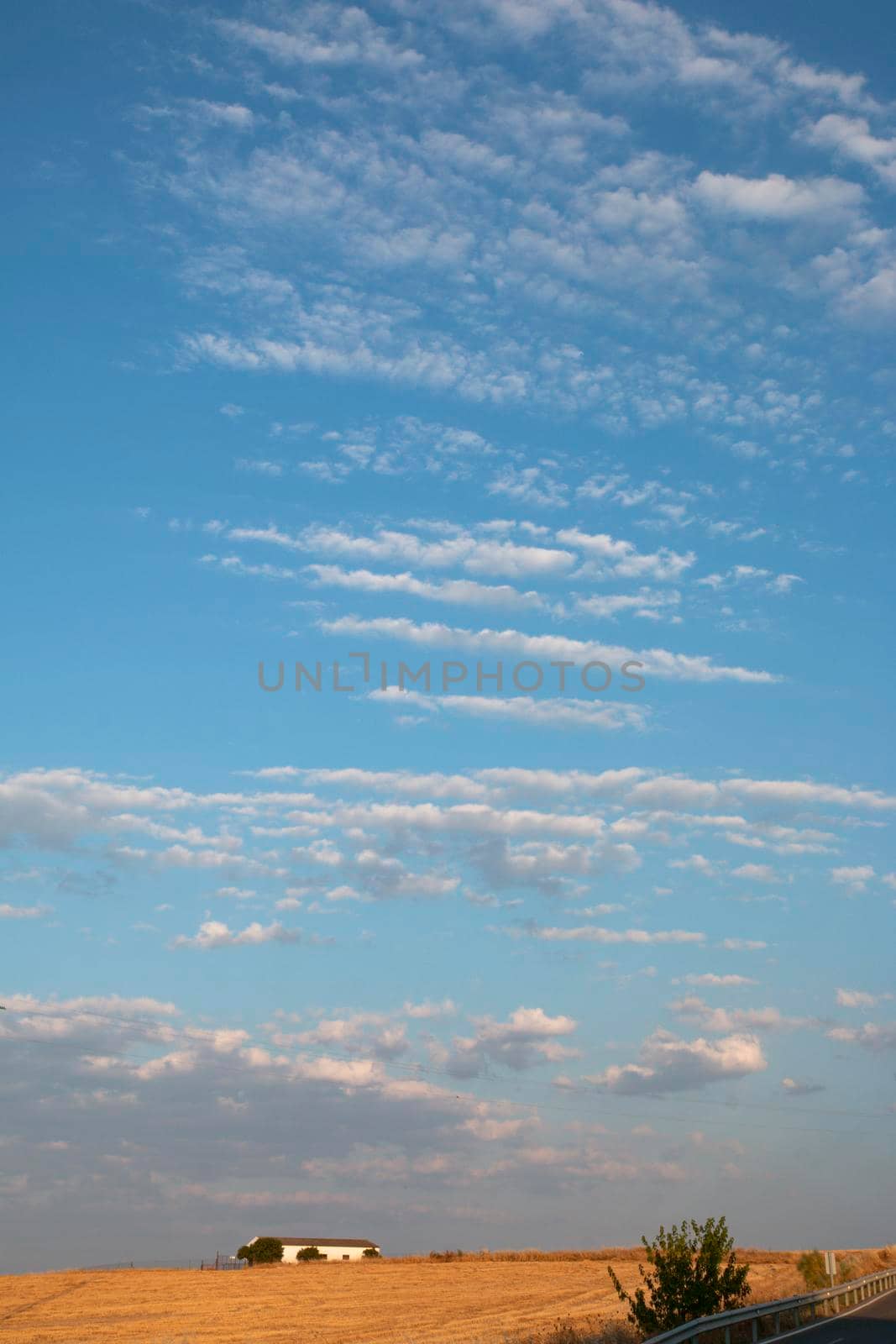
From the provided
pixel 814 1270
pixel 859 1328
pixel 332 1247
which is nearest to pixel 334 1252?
pixel 332 1247

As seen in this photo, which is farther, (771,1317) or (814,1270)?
(814,1270)

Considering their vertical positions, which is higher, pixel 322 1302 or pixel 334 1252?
pixel 334 1252

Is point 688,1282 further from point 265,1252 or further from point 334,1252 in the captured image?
point 334,1252

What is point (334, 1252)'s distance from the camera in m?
157

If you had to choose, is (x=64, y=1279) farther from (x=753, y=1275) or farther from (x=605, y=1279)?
(x=753, y=1275)

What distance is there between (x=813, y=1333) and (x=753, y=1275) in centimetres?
3142

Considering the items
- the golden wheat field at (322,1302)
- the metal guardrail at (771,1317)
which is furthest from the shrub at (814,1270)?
the metal guardrail at (771,1317)

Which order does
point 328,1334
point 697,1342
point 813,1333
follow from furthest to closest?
point 328,1334, point 813,1333, point 697,1342

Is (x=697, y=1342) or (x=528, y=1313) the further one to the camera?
(x=528, y=1313)

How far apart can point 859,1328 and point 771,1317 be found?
2586 mm

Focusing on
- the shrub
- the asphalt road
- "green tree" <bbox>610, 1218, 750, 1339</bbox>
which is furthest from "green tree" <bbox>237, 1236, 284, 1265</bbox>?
"green tree" <bbox>610, 1218, 750, 1339</bbox>

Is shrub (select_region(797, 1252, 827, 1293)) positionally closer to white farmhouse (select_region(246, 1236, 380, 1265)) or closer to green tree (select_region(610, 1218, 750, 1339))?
green tree (select_region(610, 1218, 750, 1339))

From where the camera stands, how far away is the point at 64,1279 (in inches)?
2815

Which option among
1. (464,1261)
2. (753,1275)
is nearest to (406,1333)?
(753,1275)
